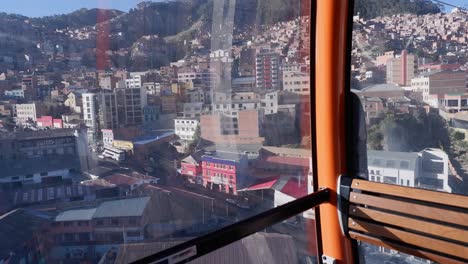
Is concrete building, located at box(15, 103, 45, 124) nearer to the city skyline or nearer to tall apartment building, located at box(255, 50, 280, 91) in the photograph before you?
the city skyline

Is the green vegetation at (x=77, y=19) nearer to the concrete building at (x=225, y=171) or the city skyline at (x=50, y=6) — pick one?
the city skyline at (x=50, y=6)

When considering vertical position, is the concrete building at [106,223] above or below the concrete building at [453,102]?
below

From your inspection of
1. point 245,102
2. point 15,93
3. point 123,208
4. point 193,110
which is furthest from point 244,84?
point 15,93

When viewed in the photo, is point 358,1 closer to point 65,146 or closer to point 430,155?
point 430,155

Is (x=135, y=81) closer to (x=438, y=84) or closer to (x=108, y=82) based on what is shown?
(x=108, y=82)

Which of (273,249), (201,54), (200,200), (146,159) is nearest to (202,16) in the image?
(201,54)

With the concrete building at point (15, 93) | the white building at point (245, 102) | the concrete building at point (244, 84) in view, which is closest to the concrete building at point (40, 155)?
the concrete building at point (15, 93)
